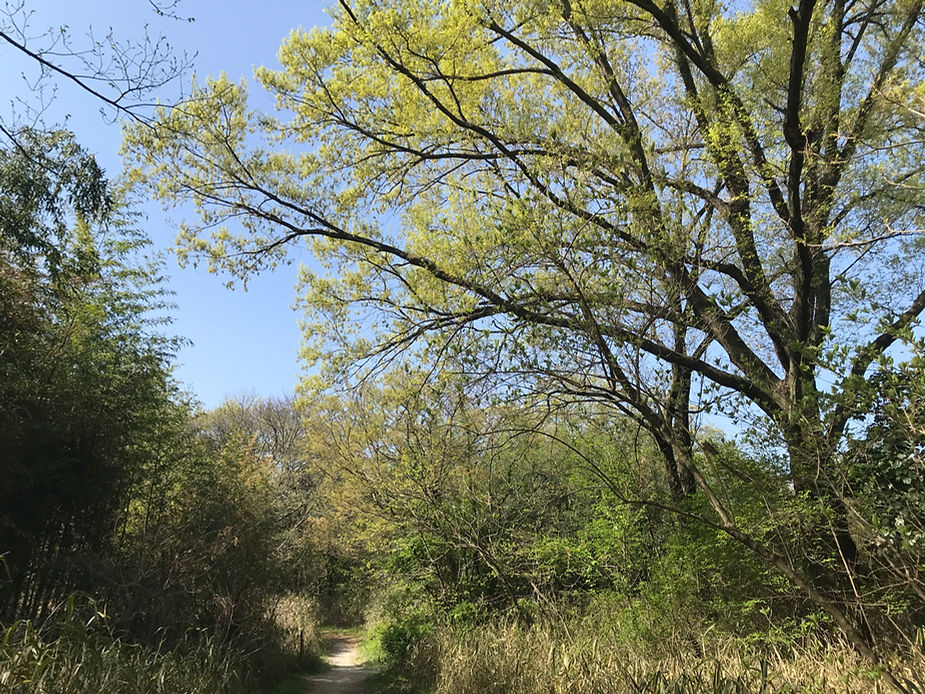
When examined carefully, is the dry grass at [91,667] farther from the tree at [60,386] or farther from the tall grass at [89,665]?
the tree at [60,386]

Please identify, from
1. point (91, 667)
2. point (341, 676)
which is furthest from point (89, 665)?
point (341, 676)

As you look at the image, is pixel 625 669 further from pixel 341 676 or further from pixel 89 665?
pixel 341 676

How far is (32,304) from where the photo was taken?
5734 millimetres

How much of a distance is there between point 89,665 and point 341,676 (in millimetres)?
8844

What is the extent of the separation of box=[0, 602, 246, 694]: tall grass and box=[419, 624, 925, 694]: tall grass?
297 centimetres

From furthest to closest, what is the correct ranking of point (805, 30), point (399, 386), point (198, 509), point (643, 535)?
point (399, 386), point (198, 509), point (643, 535), point (805, 30)

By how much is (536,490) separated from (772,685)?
262 inches

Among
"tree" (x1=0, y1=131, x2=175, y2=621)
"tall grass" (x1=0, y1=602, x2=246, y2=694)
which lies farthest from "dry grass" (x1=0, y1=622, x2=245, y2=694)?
"tree" (x1=0, y1=131, x2=175, y2=621)

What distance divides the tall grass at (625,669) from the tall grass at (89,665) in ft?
9.74

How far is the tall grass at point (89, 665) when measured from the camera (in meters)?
3.10

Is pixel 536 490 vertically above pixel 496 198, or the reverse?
pixel 496 198

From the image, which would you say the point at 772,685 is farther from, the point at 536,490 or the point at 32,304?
the point at 32,304

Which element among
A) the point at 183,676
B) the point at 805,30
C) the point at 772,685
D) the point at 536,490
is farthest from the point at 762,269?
the point at 183,676

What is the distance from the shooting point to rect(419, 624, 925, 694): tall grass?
340 centimetres
